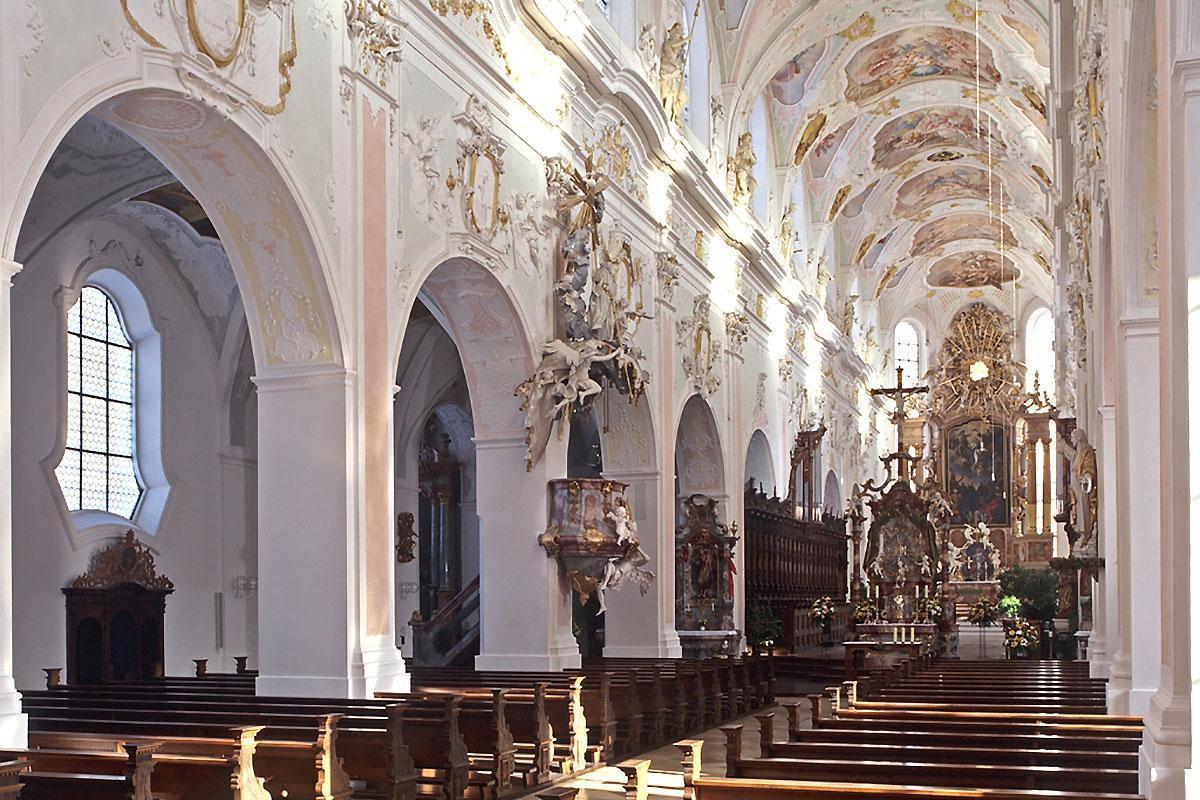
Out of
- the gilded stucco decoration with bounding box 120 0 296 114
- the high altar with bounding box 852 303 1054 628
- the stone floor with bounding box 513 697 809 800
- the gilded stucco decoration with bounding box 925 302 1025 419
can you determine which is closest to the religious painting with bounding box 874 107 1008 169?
the high altar with bounding box 852 303 1054 628

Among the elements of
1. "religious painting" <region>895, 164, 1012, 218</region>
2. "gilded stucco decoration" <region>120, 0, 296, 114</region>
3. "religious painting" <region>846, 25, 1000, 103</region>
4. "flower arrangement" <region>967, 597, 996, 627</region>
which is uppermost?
"religious painting" <region>846, 25, 1000, 103</region>

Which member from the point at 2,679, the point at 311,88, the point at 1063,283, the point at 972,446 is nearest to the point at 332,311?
the point at 311,88

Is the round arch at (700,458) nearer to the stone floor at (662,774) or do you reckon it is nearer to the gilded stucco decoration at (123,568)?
the stone floor at (662,774)

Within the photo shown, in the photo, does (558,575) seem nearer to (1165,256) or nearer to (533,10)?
(533,10)

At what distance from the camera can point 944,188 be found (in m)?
34.2

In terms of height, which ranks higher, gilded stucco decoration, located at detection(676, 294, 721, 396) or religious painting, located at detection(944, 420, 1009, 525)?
gilded stucco decoration, located at detection(676, 294, 721, 396)

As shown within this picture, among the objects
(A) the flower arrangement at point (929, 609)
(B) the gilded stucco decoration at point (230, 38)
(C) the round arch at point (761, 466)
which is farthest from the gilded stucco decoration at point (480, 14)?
(A) the flower arrangement at point (929, 609)

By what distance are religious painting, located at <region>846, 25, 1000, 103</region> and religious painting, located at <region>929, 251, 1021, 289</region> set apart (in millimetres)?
14017

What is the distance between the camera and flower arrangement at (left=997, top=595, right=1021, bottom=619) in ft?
82.6

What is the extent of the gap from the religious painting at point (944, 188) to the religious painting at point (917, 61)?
6.15m

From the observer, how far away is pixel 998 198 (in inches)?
1364

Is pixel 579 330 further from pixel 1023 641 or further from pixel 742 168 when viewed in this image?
pixel 1023 641

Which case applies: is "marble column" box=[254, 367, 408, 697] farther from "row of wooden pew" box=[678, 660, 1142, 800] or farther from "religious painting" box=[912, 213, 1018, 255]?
"religious painting" box=[912, 213, 1018, 255]

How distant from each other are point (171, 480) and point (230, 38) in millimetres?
7208
